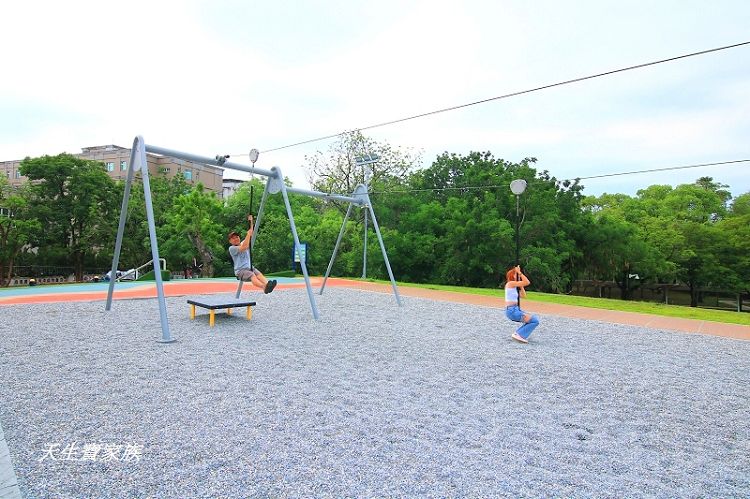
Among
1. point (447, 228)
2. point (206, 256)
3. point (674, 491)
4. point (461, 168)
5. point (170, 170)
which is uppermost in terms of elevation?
point (170, 170)

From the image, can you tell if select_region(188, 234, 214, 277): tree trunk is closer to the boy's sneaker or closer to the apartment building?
the boy's sneaker

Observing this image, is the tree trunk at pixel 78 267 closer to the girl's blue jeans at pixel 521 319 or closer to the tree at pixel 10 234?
the tree at pixel 10 234

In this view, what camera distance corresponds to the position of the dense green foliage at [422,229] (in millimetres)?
21281

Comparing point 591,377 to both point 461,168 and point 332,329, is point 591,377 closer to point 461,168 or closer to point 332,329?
point 332,329

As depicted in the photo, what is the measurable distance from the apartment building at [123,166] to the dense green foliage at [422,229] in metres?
20.3

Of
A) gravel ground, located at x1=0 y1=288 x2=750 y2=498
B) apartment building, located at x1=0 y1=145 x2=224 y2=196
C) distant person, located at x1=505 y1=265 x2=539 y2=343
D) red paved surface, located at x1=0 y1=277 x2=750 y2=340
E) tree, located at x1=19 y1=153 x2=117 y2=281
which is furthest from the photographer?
apartment building, located at x1=0 y1=145 x2=224 y2=196

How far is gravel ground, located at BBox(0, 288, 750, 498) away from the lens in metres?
2.41

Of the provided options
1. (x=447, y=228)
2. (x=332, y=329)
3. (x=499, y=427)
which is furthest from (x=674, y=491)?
(x=447, y=228)

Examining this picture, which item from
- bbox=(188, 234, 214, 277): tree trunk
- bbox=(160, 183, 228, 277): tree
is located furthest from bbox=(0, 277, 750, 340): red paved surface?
bbox=(188, 234, 214, 277): tree trunk

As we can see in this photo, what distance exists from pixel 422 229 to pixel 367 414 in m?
19.3

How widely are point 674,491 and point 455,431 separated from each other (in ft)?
4.09

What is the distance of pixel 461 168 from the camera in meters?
28.5

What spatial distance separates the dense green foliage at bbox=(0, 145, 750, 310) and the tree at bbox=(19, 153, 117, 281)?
7 cm

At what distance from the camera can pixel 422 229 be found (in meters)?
22.4
